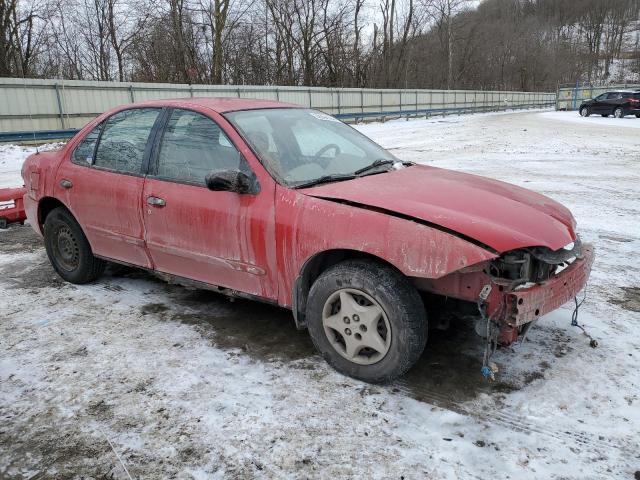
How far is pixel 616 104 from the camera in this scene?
90.2ft

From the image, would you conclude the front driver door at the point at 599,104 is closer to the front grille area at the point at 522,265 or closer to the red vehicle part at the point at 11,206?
the red vehicle part at the point at 11,206

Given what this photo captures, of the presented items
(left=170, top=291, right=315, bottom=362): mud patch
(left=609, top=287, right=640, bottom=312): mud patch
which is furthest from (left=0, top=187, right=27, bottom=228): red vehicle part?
(left=609, top=287, right=640, bottom=312): mud patch

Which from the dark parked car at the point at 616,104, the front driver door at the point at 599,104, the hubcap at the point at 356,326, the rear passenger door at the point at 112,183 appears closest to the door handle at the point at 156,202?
the rear passenger door at the point at 112,183

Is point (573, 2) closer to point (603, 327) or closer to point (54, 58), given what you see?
point (54, 58)

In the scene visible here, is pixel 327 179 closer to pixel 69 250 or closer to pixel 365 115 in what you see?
pixel 69 250

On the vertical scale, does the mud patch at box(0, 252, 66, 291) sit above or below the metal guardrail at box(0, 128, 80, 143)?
below

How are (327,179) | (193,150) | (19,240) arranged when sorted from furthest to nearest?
(19,240) → (193,150) → (327,179)

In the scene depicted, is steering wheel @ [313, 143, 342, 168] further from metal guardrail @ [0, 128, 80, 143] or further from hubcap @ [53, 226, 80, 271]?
metal guardrail @ [0, 128, 80, 143]

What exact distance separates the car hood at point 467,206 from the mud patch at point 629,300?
3.57 ft

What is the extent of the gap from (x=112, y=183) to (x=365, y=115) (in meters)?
28.5

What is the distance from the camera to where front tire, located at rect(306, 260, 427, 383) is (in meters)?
2.70

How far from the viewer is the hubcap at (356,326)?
9.16 feet

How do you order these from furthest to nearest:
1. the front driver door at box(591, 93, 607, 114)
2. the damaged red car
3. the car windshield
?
the front driver door at box(591, 93, 607, 114), the car windshield, the damaged red car

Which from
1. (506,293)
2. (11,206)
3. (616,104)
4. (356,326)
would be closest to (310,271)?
(356,326)
